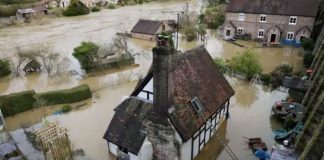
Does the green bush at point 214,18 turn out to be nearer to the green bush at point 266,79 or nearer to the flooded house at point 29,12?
the green bush at point 266,79

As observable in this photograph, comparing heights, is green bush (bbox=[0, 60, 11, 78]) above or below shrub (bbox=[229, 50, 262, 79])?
below

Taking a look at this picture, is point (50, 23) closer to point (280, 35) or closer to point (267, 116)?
point (280, 35)

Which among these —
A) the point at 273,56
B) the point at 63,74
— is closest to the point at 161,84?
the point at 63,74

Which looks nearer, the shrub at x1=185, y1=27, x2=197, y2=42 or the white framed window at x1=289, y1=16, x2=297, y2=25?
the white framed window at x1=289, y1=16, x2=297, y2=25

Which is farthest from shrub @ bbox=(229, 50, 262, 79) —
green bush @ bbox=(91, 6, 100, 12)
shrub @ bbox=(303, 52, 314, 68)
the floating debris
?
green bush @ bbox=(91, 6, 100, 12)

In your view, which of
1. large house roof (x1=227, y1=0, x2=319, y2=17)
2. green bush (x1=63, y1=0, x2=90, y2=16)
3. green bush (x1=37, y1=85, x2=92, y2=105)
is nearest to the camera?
green bush (x1=37, y1=85, x2=92, y2=105)

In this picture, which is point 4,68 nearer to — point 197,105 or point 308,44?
point 197,105

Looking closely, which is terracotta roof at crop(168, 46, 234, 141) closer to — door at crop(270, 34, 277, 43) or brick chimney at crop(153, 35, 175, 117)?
brick chimney at crop(153, 35, 175, 117)

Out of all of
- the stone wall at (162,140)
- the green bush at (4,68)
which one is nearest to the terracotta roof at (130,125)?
the stone wall at (162,140)
